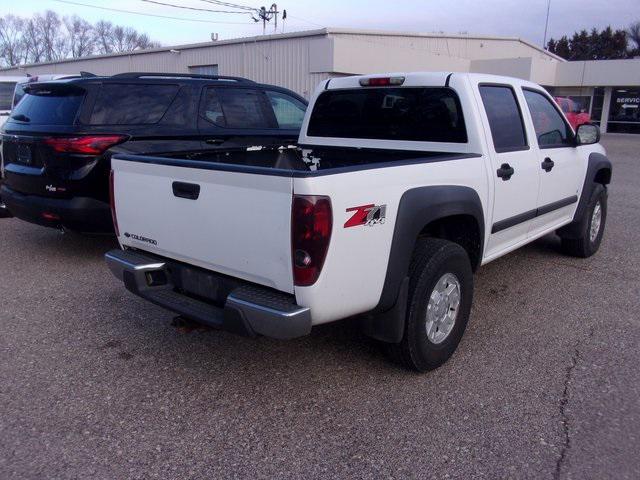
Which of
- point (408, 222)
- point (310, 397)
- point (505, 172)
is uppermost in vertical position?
point (505, 172)

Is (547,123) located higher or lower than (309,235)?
higher

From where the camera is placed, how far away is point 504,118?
4.50 m

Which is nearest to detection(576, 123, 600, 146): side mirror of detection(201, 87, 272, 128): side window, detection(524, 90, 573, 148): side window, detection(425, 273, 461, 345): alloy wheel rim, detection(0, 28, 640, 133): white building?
detection(524, 90, 573, 148): side window

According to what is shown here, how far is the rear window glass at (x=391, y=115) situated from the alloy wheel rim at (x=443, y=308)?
1.10 meters

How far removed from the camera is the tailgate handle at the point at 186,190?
10.5 feet

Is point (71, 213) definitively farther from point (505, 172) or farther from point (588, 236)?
point (588, 236)

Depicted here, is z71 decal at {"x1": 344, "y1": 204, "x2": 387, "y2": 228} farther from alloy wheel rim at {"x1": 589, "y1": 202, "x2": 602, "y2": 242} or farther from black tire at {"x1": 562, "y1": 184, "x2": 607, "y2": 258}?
alloy wheel rim at {"x1": 589, "y1": 202, "x2": 602, "y2": 242}

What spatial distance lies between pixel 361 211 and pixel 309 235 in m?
0.33

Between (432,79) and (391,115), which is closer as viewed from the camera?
(432,79)

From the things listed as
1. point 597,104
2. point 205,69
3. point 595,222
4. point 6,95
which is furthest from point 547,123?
point 597,104

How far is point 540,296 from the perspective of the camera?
17.2 feet

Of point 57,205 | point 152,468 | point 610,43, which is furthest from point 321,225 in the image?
point 610,43

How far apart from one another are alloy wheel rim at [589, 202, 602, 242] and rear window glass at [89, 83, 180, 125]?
4.68 metres

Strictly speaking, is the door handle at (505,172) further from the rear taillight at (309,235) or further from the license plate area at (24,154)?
the license plate area at (24,154)
